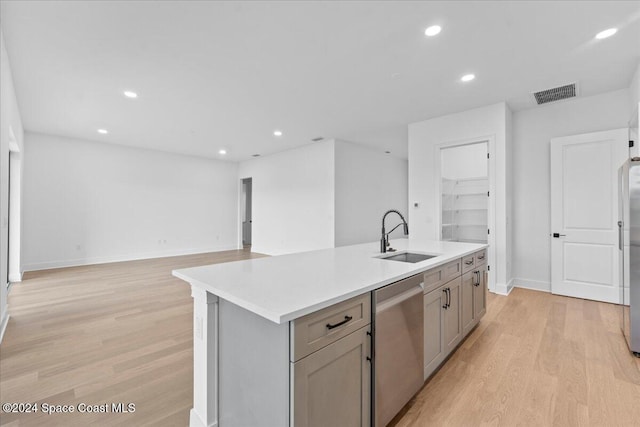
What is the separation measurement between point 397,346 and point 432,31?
2646 mm

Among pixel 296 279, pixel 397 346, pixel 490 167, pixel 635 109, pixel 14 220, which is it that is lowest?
pixel 397 346

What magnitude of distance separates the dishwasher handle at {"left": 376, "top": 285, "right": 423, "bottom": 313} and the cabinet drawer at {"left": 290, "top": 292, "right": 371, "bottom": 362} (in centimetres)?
10

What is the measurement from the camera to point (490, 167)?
4.17 metres

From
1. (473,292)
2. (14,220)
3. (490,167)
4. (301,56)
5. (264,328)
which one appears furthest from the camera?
(14,220)

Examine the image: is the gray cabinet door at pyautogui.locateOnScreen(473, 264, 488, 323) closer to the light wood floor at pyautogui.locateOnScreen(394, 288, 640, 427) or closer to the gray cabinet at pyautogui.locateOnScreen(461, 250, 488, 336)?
the gray cabinet at pyautogui.locateOnScreen(461, 250, 488, 336)

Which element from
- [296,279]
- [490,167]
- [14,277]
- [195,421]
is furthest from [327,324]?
[14,277]

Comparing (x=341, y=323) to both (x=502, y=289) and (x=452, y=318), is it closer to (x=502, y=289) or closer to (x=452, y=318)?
(x=452, y=318)

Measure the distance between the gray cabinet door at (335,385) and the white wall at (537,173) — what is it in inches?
166

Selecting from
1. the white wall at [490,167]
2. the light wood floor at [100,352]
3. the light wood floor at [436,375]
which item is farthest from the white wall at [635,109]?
the light wood floor at [100,352]

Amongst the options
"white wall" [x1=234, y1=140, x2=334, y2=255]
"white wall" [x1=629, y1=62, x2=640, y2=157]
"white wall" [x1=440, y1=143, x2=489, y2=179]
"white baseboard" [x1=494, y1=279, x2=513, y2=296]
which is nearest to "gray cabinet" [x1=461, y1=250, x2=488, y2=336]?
"white baseboard" [x1=494, y1=279, x2=513, y2=296]

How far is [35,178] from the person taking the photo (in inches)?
225

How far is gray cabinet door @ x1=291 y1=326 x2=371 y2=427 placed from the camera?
104cm

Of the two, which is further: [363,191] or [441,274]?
[363,191]

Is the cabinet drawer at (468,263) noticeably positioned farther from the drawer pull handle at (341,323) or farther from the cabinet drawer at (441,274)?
the drawer pull handle at (341,323)
